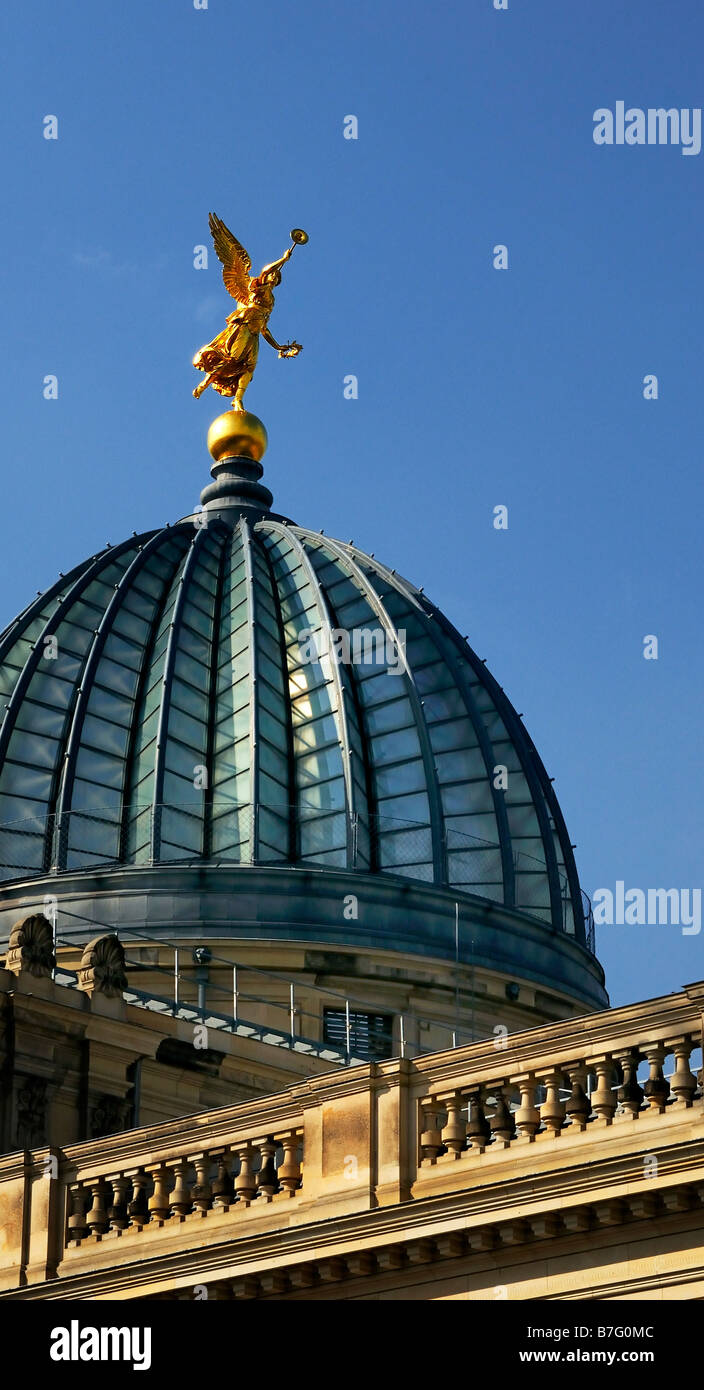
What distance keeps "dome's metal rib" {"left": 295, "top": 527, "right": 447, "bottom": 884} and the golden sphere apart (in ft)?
19.6

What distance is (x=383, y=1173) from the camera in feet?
74.3

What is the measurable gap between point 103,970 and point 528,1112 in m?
16.7

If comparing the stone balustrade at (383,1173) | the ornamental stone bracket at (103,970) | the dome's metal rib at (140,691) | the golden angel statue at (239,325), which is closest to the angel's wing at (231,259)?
the golden angel statue at (239,325)

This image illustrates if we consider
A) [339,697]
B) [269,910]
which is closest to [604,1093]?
[269,910]

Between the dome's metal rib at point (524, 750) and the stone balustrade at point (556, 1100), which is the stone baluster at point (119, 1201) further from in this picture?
the dome's metal rib at point (524, 750)

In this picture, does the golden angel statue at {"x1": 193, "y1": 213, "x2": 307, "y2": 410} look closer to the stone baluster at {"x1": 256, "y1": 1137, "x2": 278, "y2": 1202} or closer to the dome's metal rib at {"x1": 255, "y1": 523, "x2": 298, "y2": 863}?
the dome's metal rib at {"x1": 255, "y1": 523, "x2": 298, "y2": 863}

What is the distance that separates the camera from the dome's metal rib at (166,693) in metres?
48.3

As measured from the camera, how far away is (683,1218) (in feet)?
66.4

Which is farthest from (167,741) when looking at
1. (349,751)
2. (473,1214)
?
(473,1214)

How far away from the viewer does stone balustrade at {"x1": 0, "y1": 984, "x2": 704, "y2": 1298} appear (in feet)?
68.0

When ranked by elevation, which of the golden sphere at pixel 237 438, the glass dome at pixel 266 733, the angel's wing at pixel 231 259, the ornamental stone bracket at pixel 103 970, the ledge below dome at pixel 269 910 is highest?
the angel's wing at pixel 231 259

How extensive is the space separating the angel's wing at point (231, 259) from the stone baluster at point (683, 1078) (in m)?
40.9

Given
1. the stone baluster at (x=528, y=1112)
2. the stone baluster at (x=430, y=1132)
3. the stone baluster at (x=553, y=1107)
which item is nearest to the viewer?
the stone baluster at (x=553, y=1107)

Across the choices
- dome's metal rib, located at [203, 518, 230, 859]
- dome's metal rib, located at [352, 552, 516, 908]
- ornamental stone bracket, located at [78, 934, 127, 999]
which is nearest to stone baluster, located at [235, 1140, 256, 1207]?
ornamental stone bracket, located at [78, 934, 127, 999]
